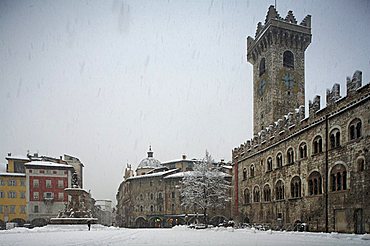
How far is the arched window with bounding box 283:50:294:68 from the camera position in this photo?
49.4 m

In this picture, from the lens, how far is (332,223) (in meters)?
26.8

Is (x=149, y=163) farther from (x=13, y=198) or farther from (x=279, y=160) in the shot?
(x=279, y=160)

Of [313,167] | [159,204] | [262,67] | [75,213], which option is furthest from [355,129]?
[159,204]

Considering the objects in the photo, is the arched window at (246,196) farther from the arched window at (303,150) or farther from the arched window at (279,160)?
the arched window at (303,150)

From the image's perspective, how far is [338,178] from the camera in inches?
1043

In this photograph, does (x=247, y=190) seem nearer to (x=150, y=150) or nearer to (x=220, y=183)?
(x=220, y=183)

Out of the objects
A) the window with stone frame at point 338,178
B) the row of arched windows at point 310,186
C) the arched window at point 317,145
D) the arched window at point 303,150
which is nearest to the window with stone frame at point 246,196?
the row of arched windows at point 310,186

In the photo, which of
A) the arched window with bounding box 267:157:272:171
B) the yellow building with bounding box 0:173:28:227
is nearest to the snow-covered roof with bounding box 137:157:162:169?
the yellow building with bounding box 0:173:28:227

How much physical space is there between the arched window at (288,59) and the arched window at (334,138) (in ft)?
77.3

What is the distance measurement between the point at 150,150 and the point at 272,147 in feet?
192

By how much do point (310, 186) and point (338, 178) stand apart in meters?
4.21

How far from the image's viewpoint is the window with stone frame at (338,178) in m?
25.7

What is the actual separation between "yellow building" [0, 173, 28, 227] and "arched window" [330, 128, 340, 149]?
2146 inches

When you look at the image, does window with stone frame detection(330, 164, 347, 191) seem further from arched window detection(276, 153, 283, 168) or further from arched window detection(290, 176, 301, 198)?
arched window detection(276, 153, 283, 168)
